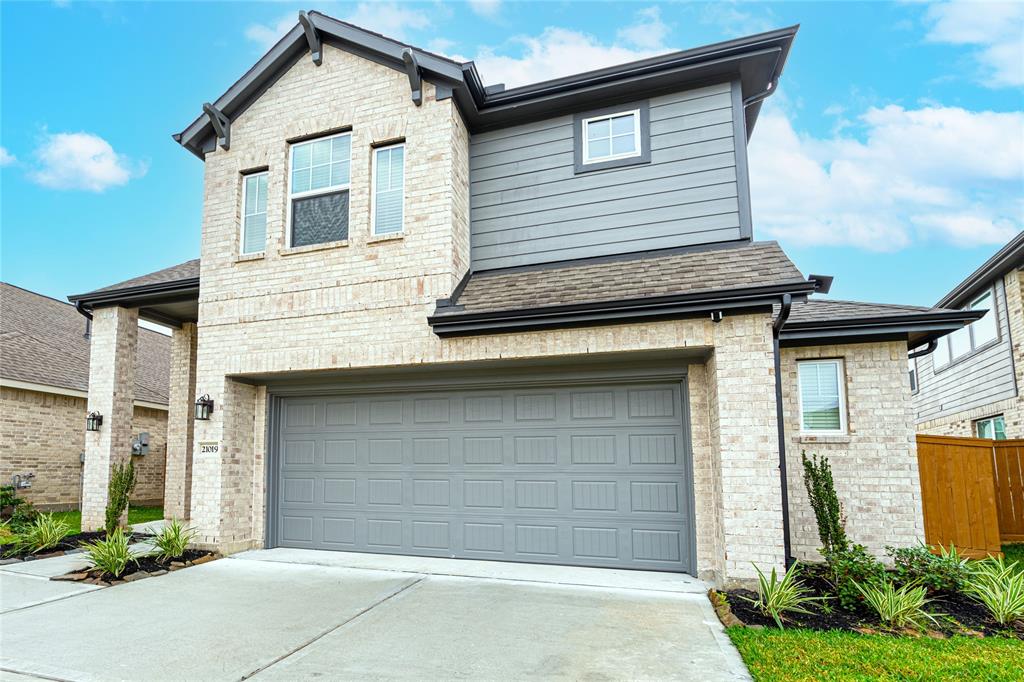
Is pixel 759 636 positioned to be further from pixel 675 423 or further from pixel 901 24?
pixel 901 24

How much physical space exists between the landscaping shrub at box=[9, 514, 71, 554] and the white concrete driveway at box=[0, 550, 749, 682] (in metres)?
1.18

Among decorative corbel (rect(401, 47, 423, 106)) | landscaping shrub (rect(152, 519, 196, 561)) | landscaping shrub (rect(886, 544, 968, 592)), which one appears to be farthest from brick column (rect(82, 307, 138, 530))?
landscaping shrub (rect(886, 544, 968, 592))

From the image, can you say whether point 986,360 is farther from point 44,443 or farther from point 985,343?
point 44,443

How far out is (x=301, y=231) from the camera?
8.83 meters

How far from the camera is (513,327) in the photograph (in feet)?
23.5

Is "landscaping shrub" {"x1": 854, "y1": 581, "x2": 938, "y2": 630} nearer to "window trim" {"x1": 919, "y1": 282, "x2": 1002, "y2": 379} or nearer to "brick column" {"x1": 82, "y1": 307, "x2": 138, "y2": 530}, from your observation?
"window trim" {"x1": 919, "y1": 282, "x2": 1002, "y2": 379}

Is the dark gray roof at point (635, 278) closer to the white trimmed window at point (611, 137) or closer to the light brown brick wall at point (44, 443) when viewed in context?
the white trimmed window at point (611, 137)

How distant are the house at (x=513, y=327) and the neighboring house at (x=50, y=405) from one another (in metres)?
6.86

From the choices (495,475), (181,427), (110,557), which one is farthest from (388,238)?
(181,427)

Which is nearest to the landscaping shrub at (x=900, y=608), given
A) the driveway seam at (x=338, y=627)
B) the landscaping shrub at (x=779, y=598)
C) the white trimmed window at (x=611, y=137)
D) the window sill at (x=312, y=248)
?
the landscaping shrub at (x=779, y=598)

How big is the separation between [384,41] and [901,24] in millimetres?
23419

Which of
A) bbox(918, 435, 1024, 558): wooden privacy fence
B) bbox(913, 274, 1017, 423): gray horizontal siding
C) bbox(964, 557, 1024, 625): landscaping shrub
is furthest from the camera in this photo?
bbox(913, 274, 1017, 423): gray horizontal siding

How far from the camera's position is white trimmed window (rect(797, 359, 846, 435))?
796 cm

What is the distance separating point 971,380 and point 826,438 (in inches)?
375
